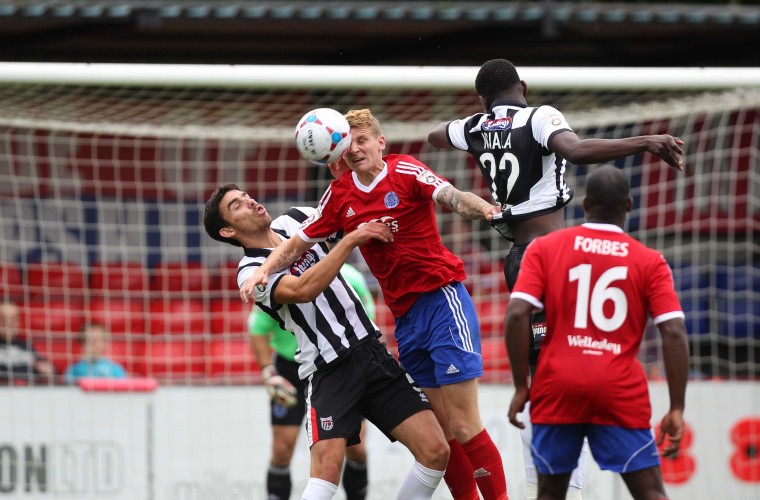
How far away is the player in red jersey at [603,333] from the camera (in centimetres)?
498

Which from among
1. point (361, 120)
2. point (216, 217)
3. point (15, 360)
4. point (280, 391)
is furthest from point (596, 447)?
point (15, 360)

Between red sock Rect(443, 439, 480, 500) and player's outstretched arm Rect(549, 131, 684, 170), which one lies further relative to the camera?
red sock Rect(443, 439, 480, 500)

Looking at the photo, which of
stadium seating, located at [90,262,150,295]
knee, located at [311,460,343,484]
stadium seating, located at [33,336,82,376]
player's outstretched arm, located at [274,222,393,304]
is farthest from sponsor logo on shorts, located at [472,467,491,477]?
stadium seating, located at [90,262,150,295]

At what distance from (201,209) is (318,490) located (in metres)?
6.29

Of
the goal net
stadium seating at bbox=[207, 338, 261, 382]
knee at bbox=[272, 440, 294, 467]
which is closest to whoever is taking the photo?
knee at bbox=[272, 440, 294, 467]

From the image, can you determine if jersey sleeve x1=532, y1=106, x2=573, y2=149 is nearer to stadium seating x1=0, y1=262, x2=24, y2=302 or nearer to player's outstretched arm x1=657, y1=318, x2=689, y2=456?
player's outstretched arm x1=657, y1=318, x2=689, y2=456

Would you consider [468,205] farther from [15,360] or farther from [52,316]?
[52,316]

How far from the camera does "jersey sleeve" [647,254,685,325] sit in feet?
16.2

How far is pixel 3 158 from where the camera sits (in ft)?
37.5

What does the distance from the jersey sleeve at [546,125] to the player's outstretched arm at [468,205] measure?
0.42 m

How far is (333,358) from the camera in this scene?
621 cm

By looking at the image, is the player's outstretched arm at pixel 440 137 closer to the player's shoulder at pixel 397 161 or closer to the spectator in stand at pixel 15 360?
the player's shoulder at pixel 397 161

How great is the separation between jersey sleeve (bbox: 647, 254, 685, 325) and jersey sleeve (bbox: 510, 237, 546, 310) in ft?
1.49

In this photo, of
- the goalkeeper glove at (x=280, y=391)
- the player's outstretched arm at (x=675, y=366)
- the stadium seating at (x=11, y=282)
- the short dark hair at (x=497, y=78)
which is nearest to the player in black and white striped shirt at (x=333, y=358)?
the short dark hair at (x=497, y=78)
